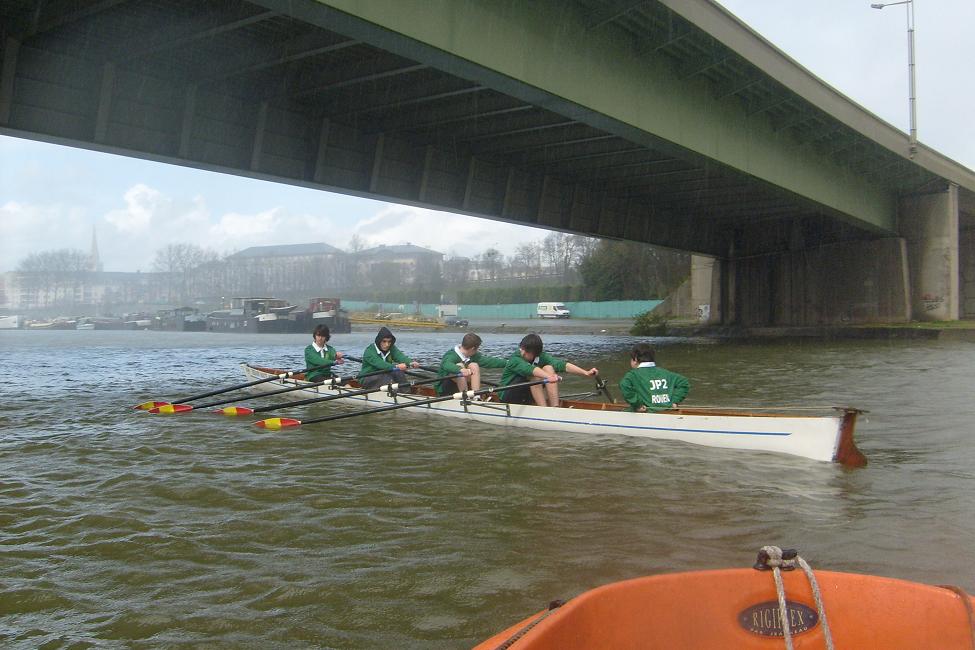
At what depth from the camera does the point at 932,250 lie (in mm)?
34125

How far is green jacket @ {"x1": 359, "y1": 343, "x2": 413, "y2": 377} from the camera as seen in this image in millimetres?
13633

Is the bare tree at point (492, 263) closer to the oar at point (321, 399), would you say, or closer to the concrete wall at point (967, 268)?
the concrete wall at point (967, 268)

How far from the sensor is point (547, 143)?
21000 millimetres

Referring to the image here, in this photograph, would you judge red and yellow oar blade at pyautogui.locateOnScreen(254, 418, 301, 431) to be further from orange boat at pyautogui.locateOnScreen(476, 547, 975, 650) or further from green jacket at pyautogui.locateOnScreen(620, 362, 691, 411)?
orange boat at pyautogui.locateOnScreen(476, 547, 975, 650)

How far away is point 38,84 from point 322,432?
837 centimetres

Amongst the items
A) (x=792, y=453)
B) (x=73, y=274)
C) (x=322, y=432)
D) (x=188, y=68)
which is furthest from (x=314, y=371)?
(x=73, y=274)

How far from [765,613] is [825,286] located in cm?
3947

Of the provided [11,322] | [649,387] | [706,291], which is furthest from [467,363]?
[11,322]

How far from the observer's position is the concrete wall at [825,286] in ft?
117

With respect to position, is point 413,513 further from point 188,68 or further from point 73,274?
point 73,274

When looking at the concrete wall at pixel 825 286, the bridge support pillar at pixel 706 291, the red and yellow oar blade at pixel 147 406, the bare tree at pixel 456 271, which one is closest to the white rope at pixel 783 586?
the red and yellow oar blade at pixel 147 406

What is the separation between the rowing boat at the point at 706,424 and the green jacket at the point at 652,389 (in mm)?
236

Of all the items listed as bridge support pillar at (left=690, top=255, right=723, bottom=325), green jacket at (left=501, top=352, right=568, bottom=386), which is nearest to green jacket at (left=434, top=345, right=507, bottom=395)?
green jacket at (left=501, top=352, right=568, bottom=386)

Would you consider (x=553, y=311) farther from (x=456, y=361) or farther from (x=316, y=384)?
(x=456, y=361)
